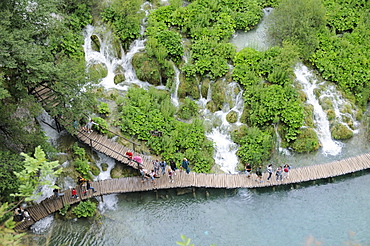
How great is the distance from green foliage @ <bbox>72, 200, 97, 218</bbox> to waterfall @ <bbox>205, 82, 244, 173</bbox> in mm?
7942

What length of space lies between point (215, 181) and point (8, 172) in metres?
11.0

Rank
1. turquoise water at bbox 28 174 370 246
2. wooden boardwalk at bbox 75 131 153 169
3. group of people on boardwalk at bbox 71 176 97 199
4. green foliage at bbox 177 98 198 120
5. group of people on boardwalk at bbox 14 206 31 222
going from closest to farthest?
group of people on boardwalk at bbox 14 206 31 222, turquoise water at bbox 28 174 370 246, group of people on boardwalk at bbox 71 176 97 199, wooden boardwalk at bbox 75 131 153 169, green foliage at bbox 177 98 198 120

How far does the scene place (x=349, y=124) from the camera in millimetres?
26234

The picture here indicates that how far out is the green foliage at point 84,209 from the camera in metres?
21.7

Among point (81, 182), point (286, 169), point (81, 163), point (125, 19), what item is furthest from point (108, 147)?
point (286, 169)

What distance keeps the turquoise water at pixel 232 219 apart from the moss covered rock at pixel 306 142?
261 cm

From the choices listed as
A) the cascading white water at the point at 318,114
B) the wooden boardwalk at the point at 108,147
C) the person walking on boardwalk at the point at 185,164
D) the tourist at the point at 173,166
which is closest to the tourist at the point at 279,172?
the cascading white water at the point at 318,114

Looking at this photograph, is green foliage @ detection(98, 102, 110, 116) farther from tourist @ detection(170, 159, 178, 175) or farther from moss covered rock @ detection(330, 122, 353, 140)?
moss covered rock @ detection(330, 122, 353, 140)

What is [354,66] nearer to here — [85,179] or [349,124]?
[349,124]

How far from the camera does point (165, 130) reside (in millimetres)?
25453

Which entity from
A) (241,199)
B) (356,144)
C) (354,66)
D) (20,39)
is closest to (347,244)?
(241,199)

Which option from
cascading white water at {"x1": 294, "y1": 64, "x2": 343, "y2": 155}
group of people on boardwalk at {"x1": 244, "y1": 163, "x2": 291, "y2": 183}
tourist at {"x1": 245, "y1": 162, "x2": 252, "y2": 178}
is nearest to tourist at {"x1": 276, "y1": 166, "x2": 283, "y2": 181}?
group of people on boardwalk at {"x1": 244, "y1": 163, "x2": 291, "y2": 183}

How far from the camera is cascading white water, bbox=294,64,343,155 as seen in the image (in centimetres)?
2558

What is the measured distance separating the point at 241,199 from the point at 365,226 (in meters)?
6.52
